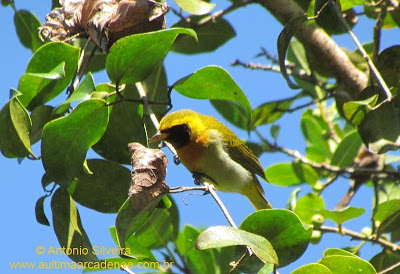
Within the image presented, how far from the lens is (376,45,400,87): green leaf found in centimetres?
302

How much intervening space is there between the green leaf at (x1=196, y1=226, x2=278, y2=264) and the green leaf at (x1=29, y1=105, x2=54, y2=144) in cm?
107

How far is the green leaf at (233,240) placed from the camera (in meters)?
1.87

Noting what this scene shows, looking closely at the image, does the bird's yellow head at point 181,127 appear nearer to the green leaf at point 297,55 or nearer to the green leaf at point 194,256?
the green leaf at point 194,256

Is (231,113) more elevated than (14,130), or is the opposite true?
(14,130)

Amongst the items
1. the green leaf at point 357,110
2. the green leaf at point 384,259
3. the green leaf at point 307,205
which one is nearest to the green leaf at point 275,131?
the green leaf at point 307,205

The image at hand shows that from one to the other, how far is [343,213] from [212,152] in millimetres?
1047

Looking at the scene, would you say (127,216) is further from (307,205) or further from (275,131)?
(275,131)

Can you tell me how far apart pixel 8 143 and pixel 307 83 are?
2.37 m

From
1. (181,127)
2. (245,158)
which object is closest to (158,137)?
(181,127)

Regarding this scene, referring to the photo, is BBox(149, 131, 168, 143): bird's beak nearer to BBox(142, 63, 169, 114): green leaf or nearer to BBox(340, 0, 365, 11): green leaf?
BBox(142, 63, 169, 114): green leaf

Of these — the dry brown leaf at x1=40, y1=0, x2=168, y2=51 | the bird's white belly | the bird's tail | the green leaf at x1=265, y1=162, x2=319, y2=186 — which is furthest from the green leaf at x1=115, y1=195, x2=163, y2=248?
the bird's tail

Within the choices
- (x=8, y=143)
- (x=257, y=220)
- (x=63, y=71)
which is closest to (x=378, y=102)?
(x=257, y=220)

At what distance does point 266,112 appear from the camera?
14.0 ft

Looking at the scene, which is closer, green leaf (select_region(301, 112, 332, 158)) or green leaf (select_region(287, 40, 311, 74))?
green leaf (select_region(287, 40, 311, 74))
